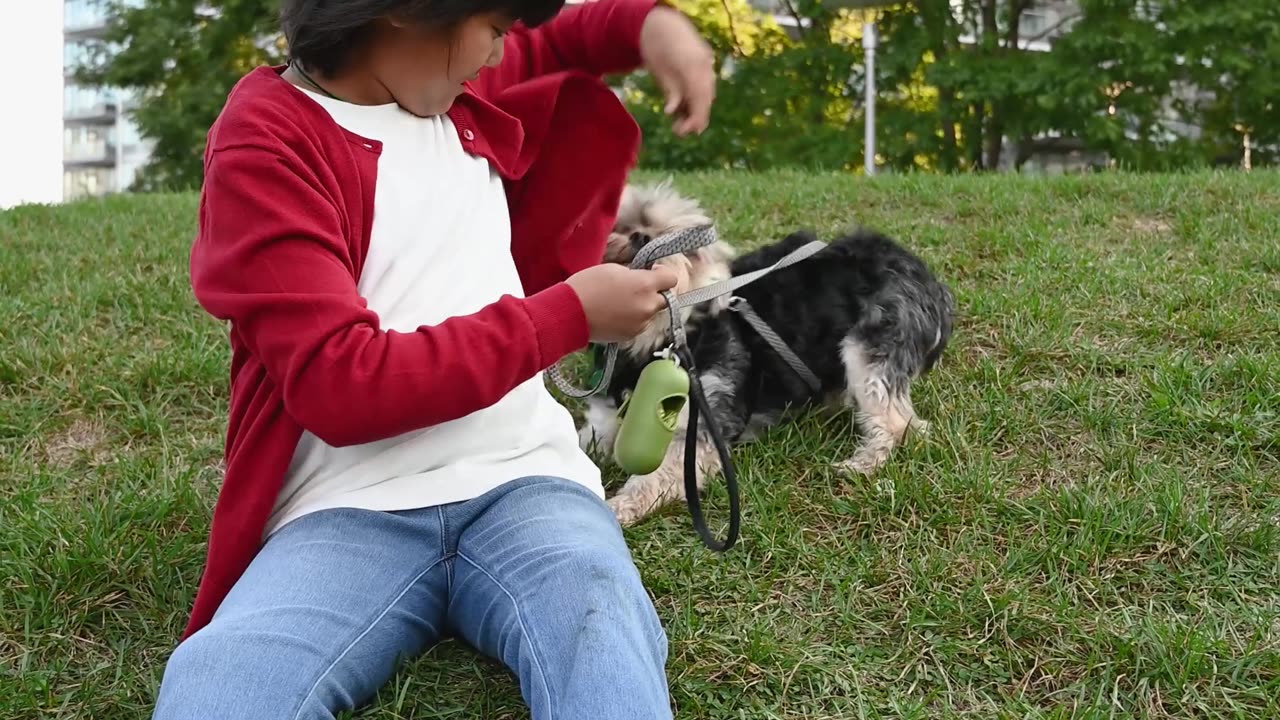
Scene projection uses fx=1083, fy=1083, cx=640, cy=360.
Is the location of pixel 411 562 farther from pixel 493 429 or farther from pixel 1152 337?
pixel 1152 337

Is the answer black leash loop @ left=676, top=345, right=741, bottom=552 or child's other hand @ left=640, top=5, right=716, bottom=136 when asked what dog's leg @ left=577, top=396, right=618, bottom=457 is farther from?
child's other hand @ left=640, top=5, right=716, bottom=136

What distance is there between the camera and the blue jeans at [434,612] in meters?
1.86

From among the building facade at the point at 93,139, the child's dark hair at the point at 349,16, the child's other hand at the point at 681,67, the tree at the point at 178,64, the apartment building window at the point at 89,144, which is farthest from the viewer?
the apartment building window at the point at 89,144

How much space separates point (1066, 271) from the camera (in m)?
5.18

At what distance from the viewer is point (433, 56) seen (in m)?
2.22

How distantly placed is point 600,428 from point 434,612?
1.63m

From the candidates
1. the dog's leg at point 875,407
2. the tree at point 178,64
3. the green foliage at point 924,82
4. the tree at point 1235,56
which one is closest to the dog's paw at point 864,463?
the dog's leg at point 875,407

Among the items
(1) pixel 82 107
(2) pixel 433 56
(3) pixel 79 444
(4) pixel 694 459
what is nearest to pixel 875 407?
(4) pixel 694 459

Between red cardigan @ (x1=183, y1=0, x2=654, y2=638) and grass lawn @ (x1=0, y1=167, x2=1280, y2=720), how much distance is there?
64 cm

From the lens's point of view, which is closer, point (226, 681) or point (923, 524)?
point (226, 681)

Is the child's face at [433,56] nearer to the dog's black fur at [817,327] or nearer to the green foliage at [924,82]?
the dog's black fur at [817,327]

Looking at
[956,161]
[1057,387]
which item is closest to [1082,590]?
[1057,387]

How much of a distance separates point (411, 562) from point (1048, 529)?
75.0 inches

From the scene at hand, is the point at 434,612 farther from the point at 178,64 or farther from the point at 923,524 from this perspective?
the point at 178,64
